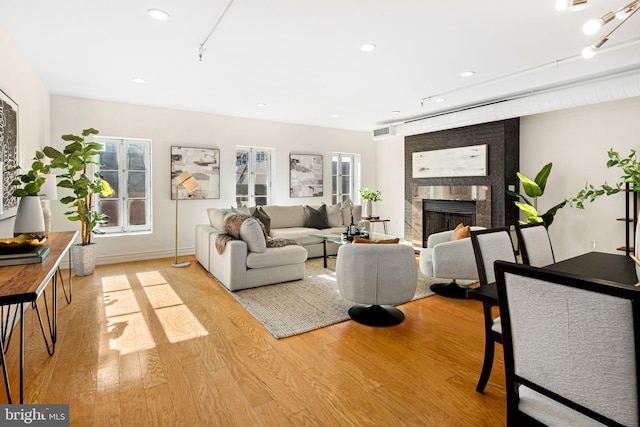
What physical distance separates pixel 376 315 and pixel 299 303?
0.83m

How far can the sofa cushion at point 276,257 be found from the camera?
398cm

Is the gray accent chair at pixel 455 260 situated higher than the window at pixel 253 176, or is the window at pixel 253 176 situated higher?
the window at pixel 253 176

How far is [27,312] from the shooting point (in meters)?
3.24

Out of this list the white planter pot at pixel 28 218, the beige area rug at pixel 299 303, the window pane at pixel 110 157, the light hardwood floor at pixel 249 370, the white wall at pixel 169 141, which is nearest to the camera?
the light hardwood floor at pixel 249 370

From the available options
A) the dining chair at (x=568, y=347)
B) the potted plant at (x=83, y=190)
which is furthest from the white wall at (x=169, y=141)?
the dining chair at (x=568, y=347)

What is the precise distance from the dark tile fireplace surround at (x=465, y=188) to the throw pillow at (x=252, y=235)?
3790 mm

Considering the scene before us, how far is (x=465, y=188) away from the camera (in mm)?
5945

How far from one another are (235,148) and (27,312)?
397 centimetres

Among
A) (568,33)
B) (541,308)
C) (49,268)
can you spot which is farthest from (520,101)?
(49,268)

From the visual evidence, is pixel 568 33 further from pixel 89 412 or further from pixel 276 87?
pixel 89 412

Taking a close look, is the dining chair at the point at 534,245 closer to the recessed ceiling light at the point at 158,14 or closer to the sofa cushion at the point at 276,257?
the sofa cushion at the point at 276,257

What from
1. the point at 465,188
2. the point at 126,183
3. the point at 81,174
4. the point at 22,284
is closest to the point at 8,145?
the point at 81,174

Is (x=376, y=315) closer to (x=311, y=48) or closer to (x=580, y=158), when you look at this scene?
(x=311, y=48)

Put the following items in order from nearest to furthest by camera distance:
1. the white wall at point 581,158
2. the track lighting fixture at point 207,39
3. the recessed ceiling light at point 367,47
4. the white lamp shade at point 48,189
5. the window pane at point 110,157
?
the track lighting fixture at point 207,39, the recessed ceiling light at point 367,47, the white lamp shade at point 48,189, the white wall at point 581,158, the window pane at point 110,157
